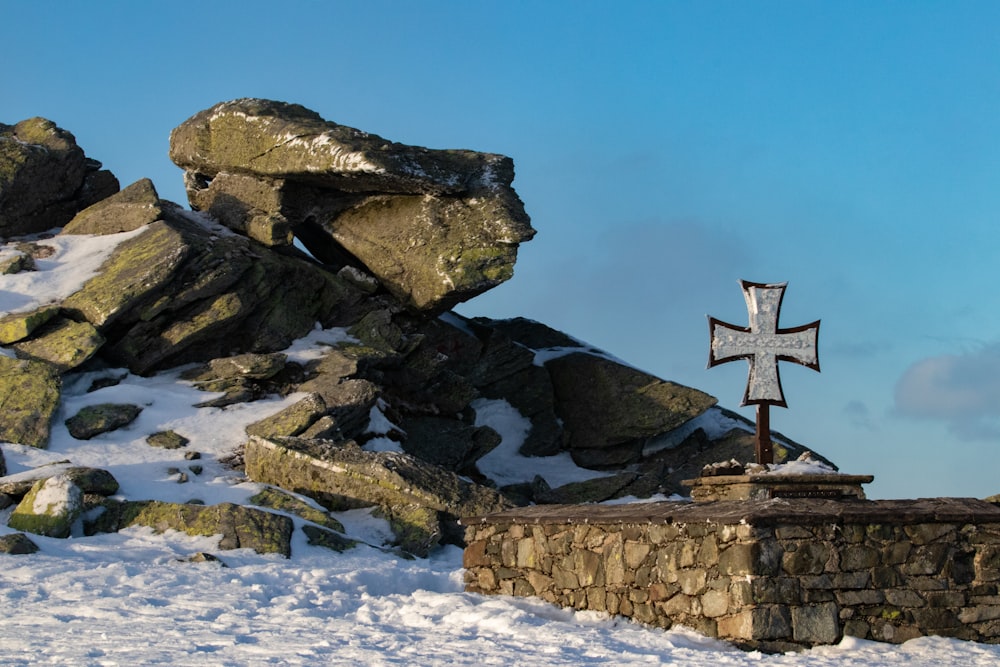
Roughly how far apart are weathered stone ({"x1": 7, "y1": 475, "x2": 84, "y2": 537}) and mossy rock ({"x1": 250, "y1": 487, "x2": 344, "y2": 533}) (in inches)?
110

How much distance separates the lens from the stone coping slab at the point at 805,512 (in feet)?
30.5

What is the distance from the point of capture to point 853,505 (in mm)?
9633

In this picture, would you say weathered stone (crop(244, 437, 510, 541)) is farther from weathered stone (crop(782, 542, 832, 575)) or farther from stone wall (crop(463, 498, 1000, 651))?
weathered stone (crop(782, 542, 832, 575))

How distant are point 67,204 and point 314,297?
26.5 feet

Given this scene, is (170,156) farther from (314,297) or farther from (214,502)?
(214,502)

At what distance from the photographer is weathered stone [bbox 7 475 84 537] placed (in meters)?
14.6

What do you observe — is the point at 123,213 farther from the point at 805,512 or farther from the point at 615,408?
the point at 805,512

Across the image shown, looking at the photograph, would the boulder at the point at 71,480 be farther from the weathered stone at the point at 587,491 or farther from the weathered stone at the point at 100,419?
the weathered stone at the point at 587,491

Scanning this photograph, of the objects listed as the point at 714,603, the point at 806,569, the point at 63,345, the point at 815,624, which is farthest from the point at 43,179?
the point at 815,624

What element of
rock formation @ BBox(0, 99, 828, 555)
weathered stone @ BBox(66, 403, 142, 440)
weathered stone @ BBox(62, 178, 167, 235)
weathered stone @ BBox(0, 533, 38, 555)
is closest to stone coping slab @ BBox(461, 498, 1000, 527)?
weathered stone @ BBox(0, 533, 38, 555)

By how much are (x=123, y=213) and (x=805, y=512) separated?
20.2 m

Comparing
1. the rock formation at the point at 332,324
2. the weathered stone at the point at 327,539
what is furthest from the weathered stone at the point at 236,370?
the weathered stone at the point at 327,539

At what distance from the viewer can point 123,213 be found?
25359 millimetres

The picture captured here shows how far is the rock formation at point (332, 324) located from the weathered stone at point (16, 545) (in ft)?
18.8
